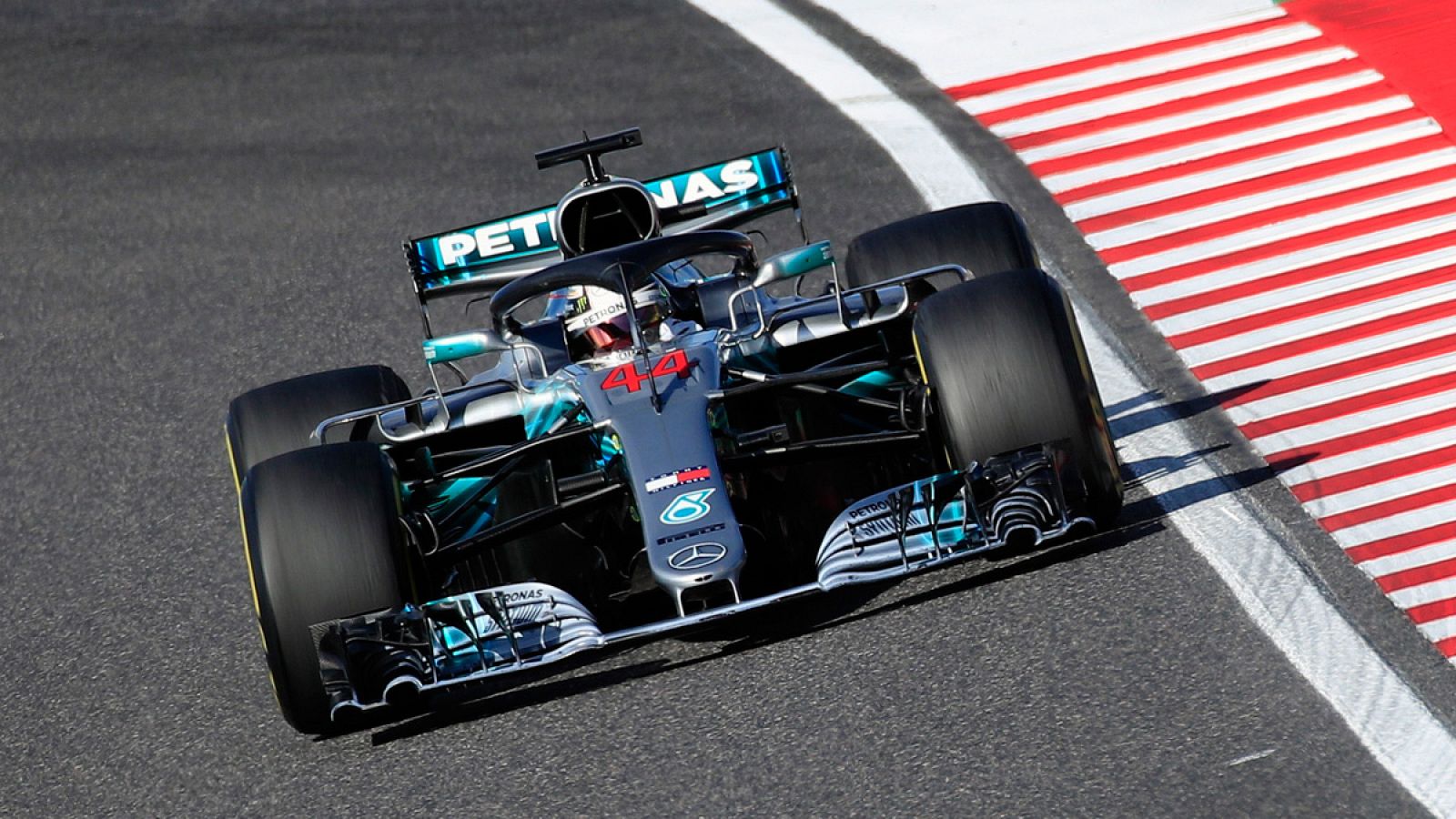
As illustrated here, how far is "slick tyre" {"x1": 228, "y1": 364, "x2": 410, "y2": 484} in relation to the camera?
687cm

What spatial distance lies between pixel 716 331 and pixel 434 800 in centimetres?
199

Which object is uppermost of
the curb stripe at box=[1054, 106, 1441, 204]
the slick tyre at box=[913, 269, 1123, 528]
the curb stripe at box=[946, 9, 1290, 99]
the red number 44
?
the curb stripe at box=[946, 9, 1290, 99]

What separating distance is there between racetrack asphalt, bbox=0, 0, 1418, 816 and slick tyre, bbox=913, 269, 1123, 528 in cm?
46

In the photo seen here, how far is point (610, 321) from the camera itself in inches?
272

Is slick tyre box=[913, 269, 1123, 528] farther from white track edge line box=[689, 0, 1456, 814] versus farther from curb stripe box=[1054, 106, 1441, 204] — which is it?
curb stripe box=[1054, 106, 1441, 204]

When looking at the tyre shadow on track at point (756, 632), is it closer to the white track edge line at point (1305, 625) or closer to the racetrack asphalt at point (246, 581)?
the racetrack asphalt at point (246, 581)

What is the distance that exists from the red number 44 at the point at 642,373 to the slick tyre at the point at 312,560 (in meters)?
0.93

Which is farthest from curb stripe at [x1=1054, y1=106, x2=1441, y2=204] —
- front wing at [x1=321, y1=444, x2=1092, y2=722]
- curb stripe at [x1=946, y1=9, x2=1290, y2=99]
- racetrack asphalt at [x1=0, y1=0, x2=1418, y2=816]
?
front wing at [x1=321, y1=444, x2=1092, y2=722]

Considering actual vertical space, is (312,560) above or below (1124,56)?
below

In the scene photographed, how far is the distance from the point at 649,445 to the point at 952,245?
68.7 inches

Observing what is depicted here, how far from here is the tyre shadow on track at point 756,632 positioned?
599cm

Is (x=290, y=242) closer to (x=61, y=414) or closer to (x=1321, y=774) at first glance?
(x=61, y=414)

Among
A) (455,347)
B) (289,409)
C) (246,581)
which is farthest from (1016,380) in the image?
(246,581)

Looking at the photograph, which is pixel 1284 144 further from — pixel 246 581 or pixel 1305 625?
pixel 246 581
